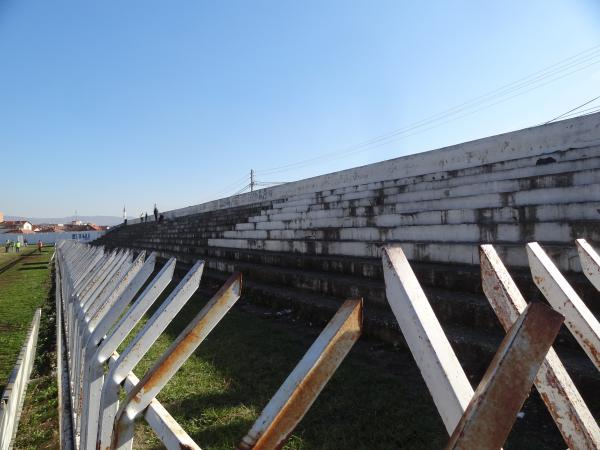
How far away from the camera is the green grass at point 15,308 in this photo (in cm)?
424

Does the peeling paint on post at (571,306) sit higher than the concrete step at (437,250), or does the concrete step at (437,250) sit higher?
the peeling paint on post at (571,306)

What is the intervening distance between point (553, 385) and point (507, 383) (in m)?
0.49

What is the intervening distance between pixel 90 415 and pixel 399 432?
1.52 m

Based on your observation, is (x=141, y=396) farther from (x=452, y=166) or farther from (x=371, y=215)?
(x=452, y=166)

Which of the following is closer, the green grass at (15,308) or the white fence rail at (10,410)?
the white fence rail at (10,410)

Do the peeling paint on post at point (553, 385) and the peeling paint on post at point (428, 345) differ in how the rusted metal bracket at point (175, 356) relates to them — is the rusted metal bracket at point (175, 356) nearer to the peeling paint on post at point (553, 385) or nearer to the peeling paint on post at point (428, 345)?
the peeling paint on post at point (428, 345)

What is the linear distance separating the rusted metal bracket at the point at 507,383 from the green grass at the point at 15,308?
413cm

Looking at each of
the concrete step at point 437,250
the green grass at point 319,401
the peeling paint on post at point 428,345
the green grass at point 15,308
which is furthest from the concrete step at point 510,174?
the green grass at point 15,308

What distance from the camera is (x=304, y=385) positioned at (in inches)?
28.7

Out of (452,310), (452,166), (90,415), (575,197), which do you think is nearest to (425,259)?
A: (452,310)

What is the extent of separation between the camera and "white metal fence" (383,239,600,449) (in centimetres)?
55

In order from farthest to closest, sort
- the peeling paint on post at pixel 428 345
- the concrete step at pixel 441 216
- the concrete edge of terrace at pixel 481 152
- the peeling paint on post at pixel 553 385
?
the concrete edge of terrace at pixel 481 152, the concrete step at pixel 441 216, the peeling paint on post at pixel 553 385, the peeling paint on post at pixel 428 345

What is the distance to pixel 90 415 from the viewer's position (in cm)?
160

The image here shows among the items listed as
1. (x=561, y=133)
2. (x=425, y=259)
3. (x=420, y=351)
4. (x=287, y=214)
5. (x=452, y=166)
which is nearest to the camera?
(x=420, y=351)
